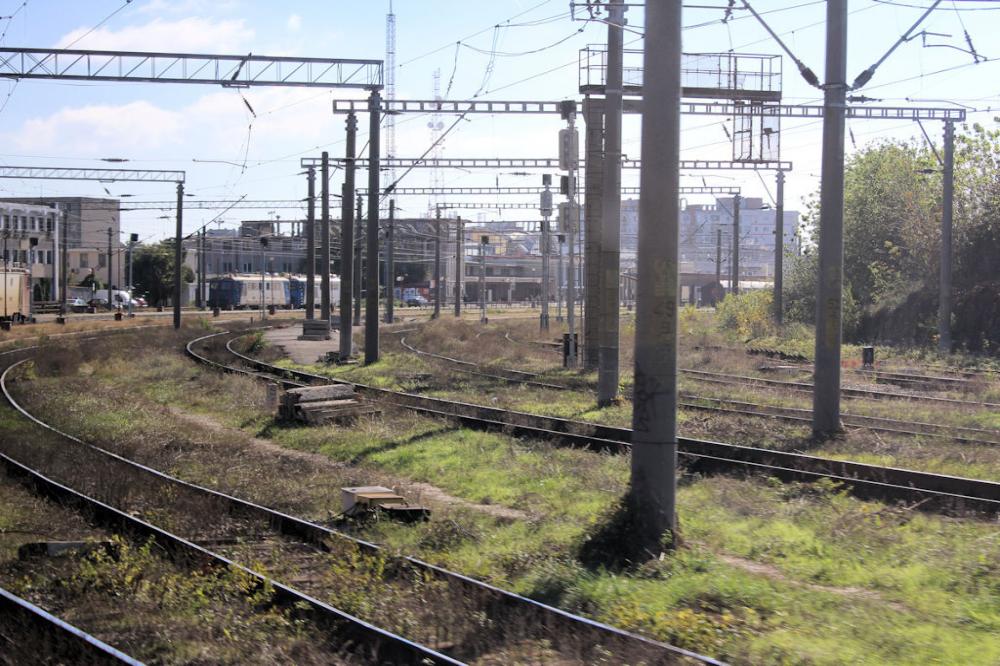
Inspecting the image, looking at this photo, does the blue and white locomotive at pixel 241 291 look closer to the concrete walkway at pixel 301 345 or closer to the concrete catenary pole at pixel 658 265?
the concrete walkway at pixel 301 345

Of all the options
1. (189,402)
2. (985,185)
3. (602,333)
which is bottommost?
(189,402)

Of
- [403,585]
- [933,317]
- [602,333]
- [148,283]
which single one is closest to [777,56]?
[602,333]

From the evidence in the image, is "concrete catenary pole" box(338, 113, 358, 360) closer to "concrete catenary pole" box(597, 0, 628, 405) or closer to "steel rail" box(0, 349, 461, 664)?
"concrete catenary pole" box(597, 0, 628, 405)

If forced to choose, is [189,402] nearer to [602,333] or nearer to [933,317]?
[602,333]

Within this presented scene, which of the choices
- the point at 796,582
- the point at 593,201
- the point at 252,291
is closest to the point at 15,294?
the point at 252,291

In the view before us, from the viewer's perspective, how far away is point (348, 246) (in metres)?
32.8

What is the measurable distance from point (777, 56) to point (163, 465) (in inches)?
835

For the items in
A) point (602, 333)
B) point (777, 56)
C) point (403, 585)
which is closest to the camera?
point (403, 585)

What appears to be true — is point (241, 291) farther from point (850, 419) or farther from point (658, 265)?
point (658, 265)

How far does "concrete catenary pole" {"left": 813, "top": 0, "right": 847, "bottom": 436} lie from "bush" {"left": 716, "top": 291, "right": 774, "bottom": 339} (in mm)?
28878

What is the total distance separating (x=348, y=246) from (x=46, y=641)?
26.7 m

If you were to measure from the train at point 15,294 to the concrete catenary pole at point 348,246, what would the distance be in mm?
37344

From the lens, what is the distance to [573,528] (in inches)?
394

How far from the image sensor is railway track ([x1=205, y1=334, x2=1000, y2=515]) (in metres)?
10.9
